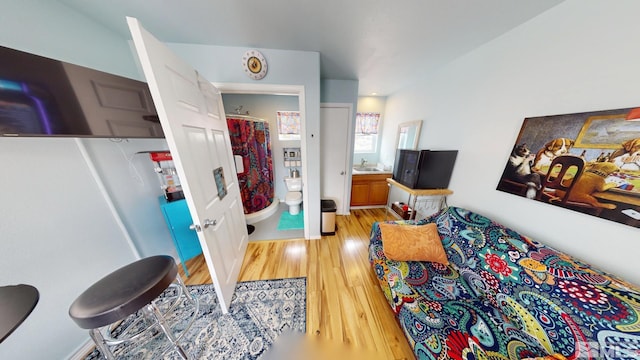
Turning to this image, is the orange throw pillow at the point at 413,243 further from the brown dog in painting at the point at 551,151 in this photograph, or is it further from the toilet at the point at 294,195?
the toilet at the point at 294,195

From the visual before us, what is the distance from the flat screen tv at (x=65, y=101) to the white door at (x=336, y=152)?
1954mm

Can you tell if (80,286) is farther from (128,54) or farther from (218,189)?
(128,54)

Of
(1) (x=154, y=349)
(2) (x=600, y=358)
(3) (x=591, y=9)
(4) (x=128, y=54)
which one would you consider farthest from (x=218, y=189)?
(3) (x=591, y=9)

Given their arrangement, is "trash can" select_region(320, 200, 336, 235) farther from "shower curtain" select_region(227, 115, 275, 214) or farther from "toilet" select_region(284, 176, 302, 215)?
"shower curtain" select_region(227, 115, 275, 214)

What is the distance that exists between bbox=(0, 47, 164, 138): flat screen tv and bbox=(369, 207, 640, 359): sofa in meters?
2.38

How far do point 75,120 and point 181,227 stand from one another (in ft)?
3.44

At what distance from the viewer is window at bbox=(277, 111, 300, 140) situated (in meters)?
2.94

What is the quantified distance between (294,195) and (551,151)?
106 inches

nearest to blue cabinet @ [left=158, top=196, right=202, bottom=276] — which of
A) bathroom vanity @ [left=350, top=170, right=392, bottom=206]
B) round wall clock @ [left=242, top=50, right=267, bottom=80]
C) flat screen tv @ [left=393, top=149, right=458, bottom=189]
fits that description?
round wall clock @ [left=242, top=50, right=267, bottom=80]

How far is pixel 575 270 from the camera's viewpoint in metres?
0.91

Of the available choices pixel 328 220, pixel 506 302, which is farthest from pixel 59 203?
pixel 506 302

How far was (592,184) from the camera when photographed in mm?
966

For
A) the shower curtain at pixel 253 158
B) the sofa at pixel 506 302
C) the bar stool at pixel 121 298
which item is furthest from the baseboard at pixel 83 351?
the sofa at pixel 506 302

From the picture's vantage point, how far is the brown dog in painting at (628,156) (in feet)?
2.76
